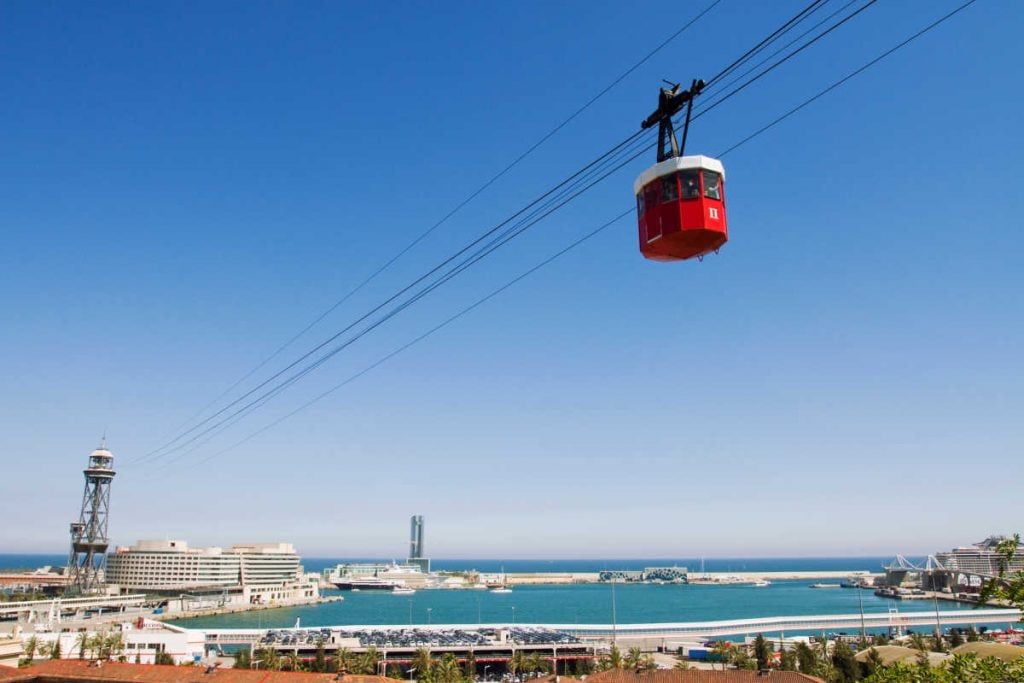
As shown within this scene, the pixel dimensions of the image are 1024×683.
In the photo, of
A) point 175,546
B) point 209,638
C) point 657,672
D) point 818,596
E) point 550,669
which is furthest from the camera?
point 818,596

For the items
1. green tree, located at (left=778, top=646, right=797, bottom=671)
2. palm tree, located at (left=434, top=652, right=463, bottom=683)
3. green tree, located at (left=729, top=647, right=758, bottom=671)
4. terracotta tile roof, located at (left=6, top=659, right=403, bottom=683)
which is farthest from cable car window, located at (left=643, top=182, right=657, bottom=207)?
green tree, located at (left=729, top=647, right=758, bottom=671)

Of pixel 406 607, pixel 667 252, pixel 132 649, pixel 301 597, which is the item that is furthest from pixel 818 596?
pixel 667 252

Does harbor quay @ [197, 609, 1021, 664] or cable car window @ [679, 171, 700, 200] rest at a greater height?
cable car window @ [679, 171, 700, 200]

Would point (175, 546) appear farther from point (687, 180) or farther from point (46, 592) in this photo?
point (687, 180)

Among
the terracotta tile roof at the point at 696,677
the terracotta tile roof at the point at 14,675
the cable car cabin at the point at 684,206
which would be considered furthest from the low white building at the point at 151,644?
the cable car cabin at the point at 684,206

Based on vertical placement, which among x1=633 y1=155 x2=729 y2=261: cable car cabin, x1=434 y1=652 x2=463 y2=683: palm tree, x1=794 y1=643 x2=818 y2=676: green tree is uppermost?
x1=633 y1=155 x2=729 y2=261: cable car cabin

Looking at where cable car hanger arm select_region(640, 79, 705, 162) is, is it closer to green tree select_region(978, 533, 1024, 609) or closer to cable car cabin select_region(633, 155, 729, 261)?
cable car cabin select_region(633, 155, 729, 261)

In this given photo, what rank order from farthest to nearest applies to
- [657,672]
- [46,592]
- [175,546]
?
[175,546] → [46,592] → [657,672]

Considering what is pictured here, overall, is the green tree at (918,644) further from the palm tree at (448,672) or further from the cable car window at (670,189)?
the cable car window at (670,189)
